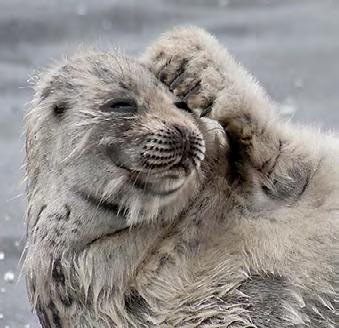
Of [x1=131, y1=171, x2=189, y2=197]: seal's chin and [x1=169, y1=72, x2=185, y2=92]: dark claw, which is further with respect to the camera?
[x1=169, y1=72, x2=185, y2=92]: dark claw

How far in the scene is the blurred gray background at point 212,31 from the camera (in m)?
5.36

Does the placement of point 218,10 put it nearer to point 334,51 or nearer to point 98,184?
point 334,51

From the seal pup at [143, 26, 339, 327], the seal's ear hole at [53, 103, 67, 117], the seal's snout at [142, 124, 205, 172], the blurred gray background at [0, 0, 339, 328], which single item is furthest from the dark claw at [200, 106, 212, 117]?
the blurred gray background at [0, 0, 339, 328]

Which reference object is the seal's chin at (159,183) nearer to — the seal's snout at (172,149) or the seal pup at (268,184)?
the seal's snout at (172,149)

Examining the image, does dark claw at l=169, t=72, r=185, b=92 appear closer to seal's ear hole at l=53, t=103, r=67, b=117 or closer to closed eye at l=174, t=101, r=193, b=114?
closed eye at l=174, t=101, r=193, b=114

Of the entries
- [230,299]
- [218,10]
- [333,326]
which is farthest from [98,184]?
[218,10]

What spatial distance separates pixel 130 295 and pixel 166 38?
0.83 m

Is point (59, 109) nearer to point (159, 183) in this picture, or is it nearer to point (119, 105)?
point (119, 105)

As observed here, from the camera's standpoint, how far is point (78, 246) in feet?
10.2

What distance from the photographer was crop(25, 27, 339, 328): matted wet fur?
304 cm

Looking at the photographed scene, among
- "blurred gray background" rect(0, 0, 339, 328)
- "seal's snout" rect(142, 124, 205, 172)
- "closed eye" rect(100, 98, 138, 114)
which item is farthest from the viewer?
"blurred gray background" rect(0, 0, 339, 328)

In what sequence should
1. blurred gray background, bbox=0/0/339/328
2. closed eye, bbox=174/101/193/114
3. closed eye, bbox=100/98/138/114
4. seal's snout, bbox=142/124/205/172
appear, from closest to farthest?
1. seal's snout, bbox=142/124/205/172
2. closed eye, bbox=100/98/138/114
3. closed eye, bbox=174/101/193/114
4. blurred gray background, bbox=0/0/339/328

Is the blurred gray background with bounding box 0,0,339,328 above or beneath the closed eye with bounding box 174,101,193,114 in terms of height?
beneath

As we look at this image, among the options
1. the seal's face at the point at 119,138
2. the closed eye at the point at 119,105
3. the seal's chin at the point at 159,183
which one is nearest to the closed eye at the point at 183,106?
the seal's face at the point at 119,138
